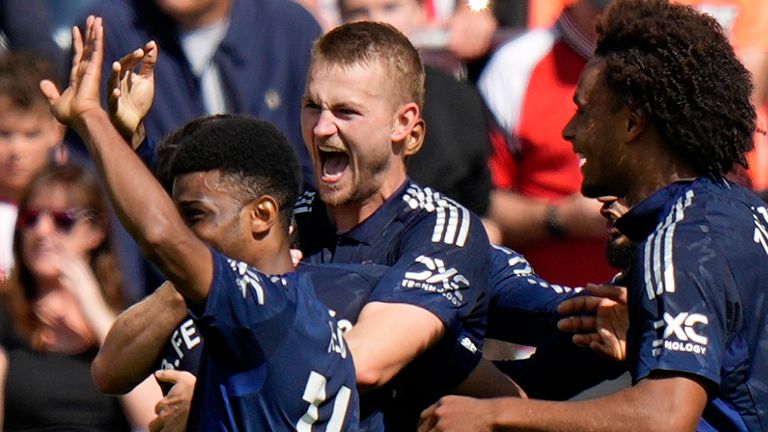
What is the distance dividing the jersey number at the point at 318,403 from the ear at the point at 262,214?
0.52m

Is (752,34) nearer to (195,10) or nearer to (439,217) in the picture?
(195,10)

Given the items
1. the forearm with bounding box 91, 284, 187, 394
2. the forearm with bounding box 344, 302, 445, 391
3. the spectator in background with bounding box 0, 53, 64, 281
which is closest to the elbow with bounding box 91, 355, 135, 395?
the forearm with bounding box 91, 284, 187, 394

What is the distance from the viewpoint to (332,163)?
520cm

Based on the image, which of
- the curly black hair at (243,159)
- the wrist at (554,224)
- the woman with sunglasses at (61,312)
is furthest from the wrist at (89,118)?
the wrist at (554,224)

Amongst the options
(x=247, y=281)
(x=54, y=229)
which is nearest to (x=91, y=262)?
(x=54, y=229)

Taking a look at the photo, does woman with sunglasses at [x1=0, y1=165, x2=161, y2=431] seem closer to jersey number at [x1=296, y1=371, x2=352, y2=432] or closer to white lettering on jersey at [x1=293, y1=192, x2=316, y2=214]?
white lettering on jersey at [x1=293, y1=192, x2=316, y2=214]

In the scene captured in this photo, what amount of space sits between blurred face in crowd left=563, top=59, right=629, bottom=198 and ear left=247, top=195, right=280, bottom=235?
76cm

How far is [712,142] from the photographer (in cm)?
431

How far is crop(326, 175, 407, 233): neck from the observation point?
5132 mm

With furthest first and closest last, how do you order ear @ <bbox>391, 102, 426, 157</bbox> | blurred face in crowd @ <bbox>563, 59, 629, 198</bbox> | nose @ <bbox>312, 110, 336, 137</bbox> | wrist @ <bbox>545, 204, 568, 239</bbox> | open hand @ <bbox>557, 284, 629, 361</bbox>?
wrist @ <bbox>545, 204, 568, 239</bbox> < ear @ <bbox>391, 102, 426, 157</bbox> < nose @ <bbox>312, 110, 336, 137</bbox> < open hand @ <bbox>557, 284, 629, 361</bbox> < blurred face in crowd @ <bbox>563, 59, 629, 198</bbox>

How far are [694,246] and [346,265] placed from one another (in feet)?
3.40

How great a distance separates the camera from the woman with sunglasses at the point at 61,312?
5.67 meters

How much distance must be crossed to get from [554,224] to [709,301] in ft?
9.11

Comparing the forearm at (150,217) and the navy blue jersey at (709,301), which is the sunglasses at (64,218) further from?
the navy blue jersey at (709,301)
